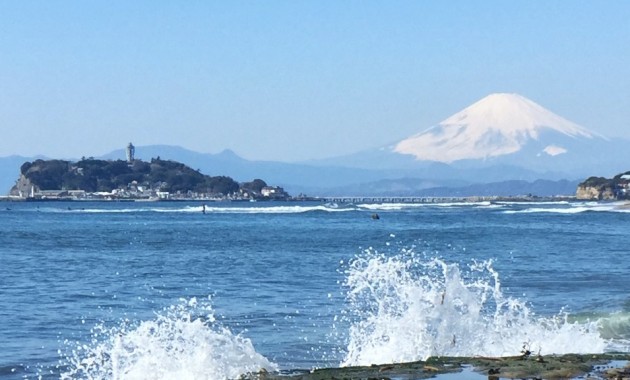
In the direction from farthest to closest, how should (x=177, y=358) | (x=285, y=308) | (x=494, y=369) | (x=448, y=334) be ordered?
(x=285, y=308), (x=448, y=334), (x=177, y=358), (x=494, y=369)

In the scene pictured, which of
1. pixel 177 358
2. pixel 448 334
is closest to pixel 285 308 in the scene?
pixel 448 334

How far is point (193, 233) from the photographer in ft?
293

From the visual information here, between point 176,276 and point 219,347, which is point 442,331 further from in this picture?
point 176,276

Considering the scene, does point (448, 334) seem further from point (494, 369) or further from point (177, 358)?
point (177, 358)

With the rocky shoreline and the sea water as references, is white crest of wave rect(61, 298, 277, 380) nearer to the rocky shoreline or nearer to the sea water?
the sea water

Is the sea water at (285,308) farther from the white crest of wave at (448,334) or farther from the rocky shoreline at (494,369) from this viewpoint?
the rocky shoreline at (494,369)

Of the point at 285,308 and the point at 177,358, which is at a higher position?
the point at 177,358

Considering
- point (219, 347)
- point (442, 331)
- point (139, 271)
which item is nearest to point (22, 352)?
point (219, 347)

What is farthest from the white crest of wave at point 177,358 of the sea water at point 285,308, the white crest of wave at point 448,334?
the white crest of wave at point 448,334

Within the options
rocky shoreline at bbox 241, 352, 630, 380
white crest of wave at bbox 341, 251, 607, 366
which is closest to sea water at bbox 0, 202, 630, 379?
white crest of wave at bbox 341, 251, 607, 366

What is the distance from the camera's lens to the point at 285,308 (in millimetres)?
31609

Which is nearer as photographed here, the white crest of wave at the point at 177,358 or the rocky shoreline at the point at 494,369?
the rocky shoreline at the point at 494,369

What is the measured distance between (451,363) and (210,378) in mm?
3954

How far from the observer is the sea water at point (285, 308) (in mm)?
21422
